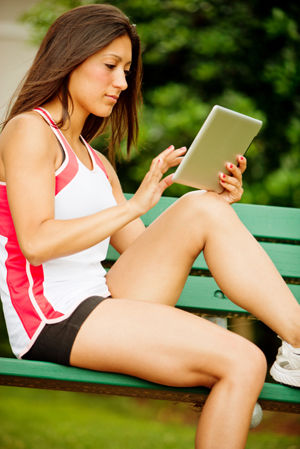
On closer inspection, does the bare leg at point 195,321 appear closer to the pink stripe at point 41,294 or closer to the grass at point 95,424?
the pink stripe at point 41,294

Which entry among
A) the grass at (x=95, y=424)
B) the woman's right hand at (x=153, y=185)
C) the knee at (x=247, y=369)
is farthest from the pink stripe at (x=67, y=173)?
the grass at (x=95, y=424)

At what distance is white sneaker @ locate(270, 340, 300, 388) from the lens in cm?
170

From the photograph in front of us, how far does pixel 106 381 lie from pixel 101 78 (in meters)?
0.96

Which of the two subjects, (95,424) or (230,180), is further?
(95,424)

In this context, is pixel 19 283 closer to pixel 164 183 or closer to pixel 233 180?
pixel 164 183

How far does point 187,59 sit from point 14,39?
1310 mm

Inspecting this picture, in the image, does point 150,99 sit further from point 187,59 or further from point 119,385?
point 119,385

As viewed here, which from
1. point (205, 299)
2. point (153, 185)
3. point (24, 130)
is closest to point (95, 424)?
point (205, 299)

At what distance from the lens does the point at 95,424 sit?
327cm

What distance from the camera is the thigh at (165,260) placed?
1841 mm

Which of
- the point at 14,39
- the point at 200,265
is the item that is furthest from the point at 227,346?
the point at 14,39

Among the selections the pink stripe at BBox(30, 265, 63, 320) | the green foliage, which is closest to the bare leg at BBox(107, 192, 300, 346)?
the pink stripe at BBox(30, 265, 63, 320)

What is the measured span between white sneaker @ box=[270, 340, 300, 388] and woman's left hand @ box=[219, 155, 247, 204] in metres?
0.53

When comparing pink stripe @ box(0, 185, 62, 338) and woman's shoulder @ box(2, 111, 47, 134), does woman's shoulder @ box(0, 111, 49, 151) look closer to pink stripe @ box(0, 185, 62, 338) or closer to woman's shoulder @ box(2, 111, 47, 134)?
woman's shoulder @ box(2, 111, 47, 134)
